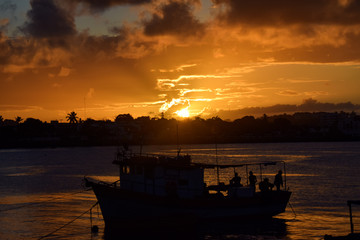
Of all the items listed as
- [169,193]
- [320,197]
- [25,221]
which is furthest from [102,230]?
[320,197]

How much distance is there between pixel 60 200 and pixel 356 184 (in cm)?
3748

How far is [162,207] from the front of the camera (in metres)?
28.7

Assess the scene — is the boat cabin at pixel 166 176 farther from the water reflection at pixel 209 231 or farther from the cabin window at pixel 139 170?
the water reflection at pixel 209 231

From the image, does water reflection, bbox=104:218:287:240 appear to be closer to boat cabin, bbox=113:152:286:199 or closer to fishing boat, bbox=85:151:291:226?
fishing boat, bbox=85:151:291:226

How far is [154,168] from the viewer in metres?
29.7

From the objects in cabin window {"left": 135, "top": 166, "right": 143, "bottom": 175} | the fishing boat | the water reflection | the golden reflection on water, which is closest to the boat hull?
the fishing boat

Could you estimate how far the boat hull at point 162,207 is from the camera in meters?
28.4

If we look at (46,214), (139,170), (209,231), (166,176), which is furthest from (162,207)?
(46,214)

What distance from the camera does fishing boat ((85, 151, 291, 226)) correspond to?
28.7 meters

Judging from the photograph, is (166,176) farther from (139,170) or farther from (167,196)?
(139,170)

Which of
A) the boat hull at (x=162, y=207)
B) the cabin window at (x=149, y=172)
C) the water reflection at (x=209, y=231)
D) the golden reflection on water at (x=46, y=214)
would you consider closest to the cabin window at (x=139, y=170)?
the cabin window at (x=149, y=172)

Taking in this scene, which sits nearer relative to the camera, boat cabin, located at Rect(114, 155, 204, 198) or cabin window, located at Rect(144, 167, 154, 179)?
boat cabin, located at Rect(114, 155, 204, 198)

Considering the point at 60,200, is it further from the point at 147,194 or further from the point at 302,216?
the point at 302,216

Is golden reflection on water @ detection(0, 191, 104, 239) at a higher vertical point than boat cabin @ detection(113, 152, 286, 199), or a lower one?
lower
